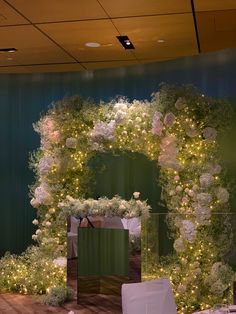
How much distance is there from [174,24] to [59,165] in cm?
253

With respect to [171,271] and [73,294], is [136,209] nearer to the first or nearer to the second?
[171,271]

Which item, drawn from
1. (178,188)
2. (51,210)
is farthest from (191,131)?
(51,210)

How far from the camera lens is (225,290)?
5.59m

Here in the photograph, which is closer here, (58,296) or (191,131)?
(191,131)

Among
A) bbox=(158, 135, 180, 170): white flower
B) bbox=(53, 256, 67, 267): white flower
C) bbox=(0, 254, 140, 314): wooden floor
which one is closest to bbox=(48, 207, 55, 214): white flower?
bbox=(53, 256, 67, 267): white flower

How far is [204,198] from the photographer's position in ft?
18.8

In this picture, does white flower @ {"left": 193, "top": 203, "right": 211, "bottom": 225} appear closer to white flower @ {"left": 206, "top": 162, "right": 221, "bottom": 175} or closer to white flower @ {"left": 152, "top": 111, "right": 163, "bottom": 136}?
white flower @ {"left": 206, "top": 162, "right": 221, "bottom": 175}

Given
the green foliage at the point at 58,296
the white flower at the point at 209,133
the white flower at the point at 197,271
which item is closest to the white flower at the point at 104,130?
the white flower at the point at 209,133

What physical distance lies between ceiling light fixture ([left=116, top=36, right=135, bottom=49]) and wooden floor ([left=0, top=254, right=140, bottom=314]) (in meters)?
2.55

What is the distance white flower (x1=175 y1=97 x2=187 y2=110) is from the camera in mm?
5914

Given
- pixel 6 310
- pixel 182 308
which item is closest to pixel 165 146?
pixel 182 308

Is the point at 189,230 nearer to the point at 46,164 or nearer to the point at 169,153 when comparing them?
the point at 169,153

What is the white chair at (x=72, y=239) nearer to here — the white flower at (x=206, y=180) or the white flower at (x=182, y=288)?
the white flower at (x=182, y=288)

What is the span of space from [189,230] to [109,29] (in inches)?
93.9
